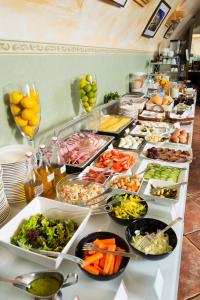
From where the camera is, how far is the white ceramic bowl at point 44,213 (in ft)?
2.18

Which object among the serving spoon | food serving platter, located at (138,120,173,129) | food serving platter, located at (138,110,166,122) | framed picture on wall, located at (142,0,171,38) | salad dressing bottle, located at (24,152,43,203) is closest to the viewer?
the serving spoon

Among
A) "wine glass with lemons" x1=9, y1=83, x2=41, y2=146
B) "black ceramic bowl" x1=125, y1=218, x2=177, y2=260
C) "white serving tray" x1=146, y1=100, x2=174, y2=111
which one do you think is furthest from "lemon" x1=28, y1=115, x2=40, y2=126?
"white serving tray" x1=146, y1=100, x2=174, y2=111

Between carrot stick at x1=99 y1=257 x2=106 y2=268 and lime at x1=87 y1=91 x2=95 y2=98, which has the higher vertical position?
lime at x1=87 y1=91 x2=95 y2=98

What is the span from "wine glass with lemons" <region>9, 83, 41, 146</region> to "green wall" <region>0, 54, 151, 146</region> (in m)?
0.05

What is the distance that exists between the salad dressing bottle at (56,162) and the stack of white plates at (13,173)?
0.42ft

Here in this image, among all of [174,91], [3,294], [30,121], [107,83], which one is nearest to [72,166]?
[30,121]

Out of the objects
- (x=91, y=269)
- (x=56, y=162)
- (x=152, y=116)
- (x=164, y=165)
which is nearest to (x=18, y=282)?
(x=91, y=269)

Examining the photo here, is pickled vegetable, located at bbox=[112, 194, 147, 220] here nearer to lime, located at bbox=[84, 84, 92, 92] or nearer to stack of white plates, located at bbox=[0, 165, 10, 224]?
stack of white plates, located at bbox=[0, 165, 10, 224]

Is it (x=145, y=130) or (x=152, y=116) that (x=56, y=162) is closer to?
(x=145, y=130)

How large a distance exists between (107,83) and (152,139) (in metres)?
0.90

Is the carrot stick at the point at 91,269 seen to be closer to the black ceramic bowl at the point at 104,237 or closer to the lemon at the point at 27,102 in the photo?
the black ceramic bowl at the point at 104,237

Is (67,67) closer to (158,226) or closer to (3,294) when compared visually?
(158,226)

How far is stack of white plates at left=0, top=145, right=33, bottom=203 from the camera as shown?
908 millimetres

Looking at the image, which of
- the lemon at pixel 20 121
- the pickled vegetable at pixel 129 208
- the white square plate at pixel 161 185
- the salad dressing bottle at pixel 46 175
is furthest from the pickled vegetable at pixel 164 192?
the lemon at pixel 20 121
